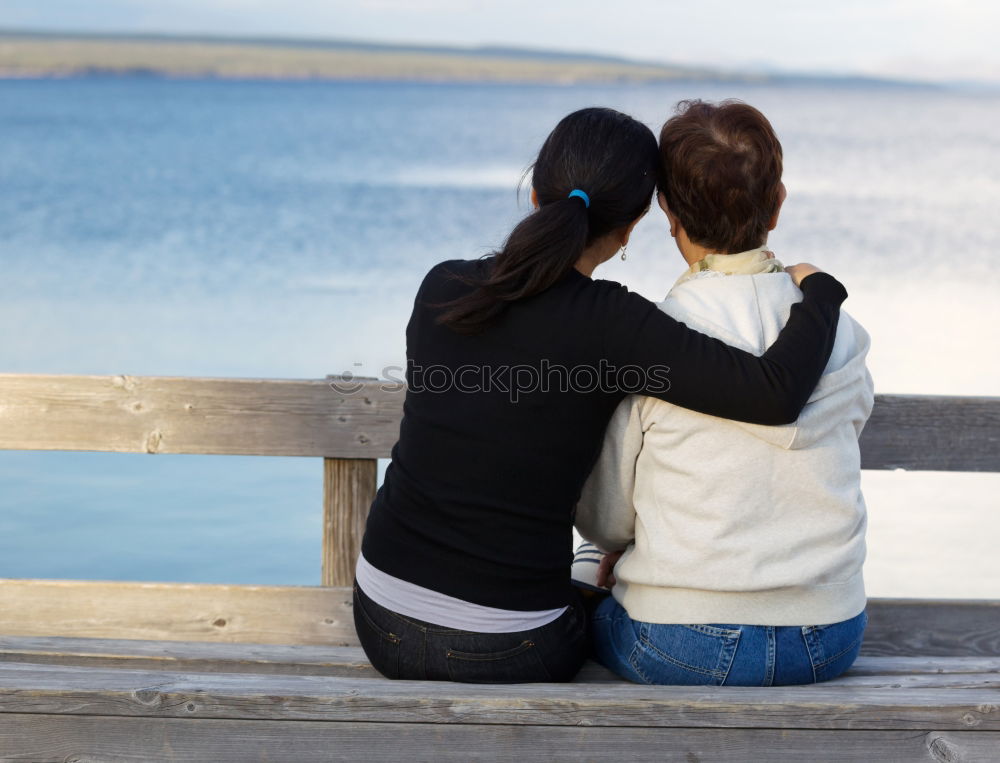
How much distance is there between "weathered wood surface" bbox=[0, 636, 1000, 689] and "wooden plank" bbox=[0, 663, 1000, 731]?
0.64ft

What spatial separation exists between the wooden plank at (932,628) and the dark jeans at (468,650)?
3.06 feet

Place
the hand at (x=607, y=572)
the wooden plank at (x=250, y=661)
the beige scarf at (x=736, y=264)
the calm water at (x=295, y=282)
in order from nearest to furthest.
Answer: the beige scarf at (x=736, y=264), the wooden plank at (x=250, y=661), the hand at (x=607, y=572), the calm water at (x=295, y=282)

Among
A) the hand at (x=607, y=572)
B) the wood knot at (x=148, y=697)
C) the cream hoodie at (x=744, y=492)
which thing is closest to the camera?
the wood knot at (x=148, y=697)

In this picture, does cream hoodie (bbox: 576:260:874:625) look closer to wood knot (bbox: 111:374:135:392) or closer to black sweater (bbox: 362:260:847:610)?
black sweater (bbox: 362:260:847:610)

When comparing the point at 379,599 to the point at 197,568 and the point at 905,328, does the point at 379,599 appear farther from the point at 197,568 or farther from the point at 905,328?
the point at 905,328

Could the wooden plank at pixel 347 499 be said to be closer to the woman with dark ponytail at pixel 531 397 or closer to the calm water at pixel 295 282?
the calm water at pixel 295 282

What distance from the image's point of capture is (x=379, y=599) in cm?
192

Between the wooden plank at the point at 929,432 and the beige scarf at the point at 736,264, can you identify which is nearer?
the beige scarf at the point at 736,264

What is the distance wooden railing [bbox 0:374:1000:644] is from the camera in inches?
98.1

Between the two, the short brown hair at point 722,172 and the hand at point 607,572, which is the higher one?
the short brown hair at point 722,172

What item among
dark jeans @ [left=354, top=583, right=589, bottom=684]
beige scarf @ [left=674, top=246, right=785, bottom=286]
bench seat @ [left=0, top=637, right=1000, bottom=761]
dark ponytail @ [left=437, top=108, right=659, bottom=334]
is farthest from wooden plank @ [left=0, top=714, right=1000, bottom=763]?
beige scarf @ [left=674, top=246, right=785, bottom=286]

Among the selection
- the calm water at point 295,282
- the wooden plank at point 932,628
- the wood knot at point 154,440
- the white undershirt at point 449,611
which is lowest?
the calm water at point 295,282

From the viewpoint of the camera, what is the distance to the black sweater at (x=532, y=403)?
69.5 inches

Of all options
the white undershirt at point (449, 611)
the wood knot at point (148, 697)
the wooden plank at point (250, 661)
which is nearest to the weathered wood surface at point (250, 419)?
the wooden plank at point (250, 661)
